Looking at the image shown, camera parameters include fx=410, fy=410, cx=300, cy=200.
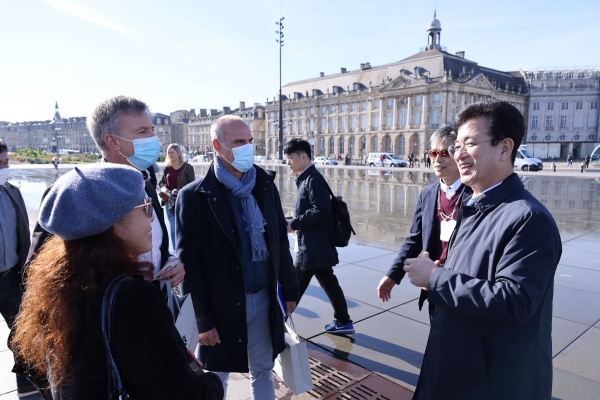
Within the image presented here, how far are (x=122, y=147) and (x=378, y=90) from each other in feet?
240

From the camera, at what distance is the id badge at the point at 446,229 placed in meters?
2.80

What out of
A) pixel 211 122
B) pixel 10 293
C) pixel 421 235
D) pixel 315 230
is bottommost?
pixel 10 293

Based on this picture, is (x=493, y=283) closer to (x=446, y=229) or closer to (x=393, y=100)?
(x=446, y=229)

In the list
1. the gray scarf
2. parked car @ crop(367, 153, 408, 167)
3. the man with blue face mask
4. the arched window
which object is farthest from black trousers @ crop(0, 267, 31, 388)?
the arched window

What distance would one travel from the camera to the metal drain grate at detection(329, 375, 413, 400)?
2.98 metres

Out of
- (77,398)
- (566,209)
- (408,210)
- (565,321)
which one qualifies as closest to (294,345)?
(77,398)

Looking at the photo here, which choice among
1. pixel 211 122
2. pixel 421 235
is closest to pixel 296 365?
pixel 421 235

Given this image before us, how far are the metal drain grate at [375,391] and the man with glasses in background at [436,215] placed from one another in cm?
A: 66

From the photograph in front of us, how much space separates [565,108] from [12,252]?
81390 millimetres

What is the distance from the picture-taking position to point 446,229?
2826 mm

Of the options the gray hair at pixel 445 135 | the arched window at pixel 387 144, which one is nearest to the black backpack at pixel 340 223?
the gray hair at pixel 445 135

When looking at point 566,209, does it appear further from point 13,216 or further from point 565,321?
point 13,216

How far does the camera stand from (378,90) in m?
71.7

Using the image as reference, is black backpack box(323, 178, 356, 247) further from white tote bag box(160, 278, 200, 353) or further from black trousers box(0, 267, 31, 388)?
black trousers box(0, 267, 31, 388)
